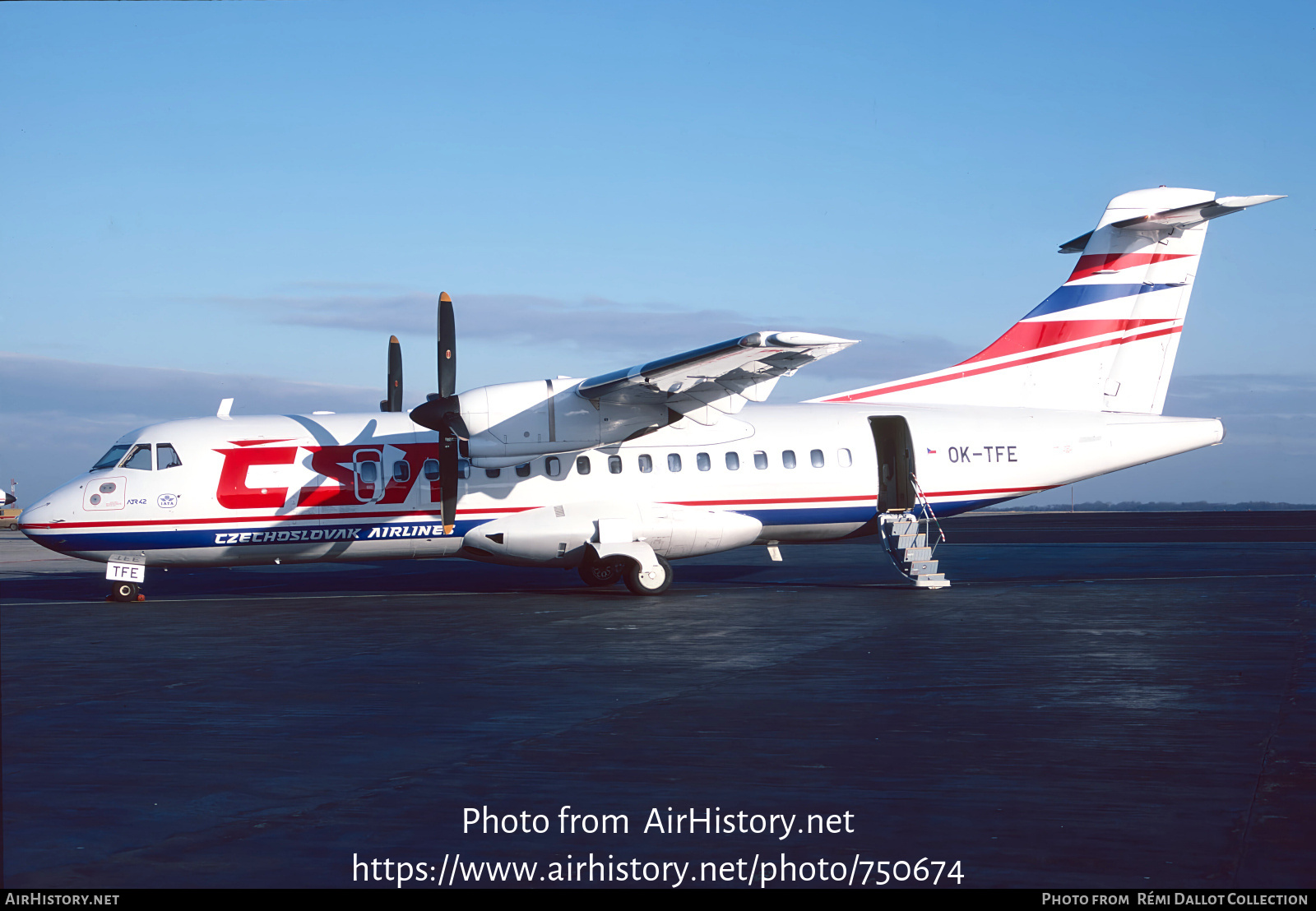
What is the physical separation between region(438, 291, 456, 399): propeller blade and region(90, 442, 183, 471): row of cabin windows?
479 centimetres

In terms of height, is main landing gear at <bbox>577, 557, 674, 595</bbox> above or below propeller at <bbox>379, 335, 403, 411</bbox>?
below

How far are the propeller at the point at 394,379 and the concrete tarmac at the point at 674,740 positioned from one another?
5708 mm

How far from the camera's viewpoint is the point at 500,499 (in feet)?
65.1

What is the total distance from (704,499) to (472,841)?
1476 cm

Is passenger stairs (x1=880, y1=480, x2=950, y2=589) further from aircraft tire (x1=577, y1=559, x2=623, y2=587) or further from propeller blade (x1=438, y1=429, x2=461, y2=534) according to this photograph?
→ propeller blade (x1=438, y1=429, x2=461, y2=534)

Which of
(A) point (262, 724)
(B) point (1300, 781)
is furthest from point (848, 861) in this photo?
(A) point (262, 724)

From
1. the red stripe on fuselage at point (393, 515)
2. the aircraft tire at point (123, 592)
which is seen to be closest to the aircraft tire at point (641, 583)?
the red stripe on fuselage at point (393, 515)

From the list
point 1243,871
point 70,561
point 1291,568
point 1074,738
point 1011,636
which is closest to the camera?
point 1243,871

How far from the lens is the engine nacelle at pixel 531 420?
1845 cm

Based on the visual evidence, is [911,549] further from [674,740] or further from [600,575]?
[674,740]

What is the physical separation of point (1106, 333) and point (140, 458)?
59.7 ft

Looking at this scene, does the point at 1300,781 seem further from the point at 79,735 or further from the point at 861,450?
the point at 861,450

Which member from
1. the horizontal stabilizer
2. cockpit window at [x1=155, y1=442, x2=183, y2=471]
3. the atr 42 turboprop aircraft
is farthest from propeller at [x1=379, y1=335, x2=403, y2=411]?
the horizontal stabilizer

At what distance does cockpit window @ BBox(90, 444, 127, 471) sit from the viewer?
1941 cm
